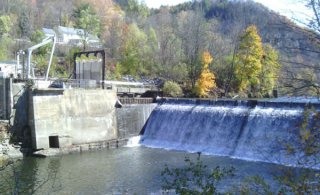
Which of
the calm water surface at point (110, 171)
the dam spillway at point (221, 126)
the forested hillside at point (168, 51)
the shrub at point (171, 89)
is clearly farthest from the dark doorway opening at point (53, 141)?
the shrub at point (171, 89)

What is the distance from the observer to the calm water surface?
1261 centimetres

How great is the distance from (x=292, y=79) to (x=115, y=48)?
149 feet

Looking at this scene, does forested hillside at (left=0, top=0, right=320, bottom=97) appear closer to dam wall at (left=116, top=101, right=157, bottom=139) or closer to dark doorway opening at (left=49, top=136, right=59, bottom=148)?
dam wall at (left=116, top=101, right=157, bottom=139)

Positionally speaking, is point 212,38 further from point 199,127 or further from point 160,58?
point 199,127

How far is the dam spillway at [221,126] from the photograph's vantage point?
17.9 m

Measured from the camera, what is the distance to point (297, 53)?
10.3 ft

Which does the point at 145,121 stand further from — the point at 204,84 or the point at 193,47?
the point at 193,47

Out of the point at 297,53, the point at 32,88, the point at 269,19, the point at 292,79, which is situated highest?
the point at 269,19

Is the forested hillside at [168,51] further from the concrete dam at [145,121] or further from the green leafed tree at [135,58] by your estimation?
the concrete dam at [145,121]

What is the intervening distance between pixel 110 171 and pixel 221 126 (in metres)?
7.44

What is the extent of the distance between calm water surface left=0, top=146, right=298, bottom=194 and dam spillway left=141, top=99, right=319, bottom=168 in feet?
5.17

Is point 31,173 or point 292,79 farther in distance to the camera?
point 31,173

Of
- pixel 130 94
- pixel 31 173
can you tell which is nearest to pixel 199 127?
pixel 130 94

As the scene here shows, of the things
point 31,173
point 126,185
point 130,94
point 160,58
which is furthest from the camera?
point 160,58
